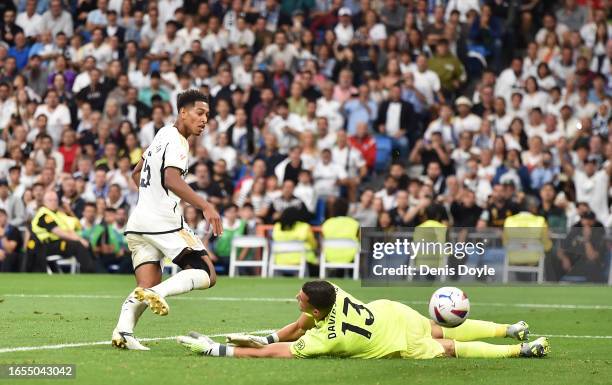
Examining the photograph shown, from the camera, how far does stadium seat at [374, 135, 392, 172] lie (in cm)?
2650

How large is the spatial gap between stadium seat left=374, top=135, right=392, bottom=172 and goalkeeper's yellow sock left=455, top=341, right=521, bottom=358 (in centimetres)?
1566

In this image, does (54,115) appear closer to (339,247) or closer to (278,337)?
(339,247)

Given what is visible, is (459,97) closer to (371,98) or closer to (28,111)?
(371,98)

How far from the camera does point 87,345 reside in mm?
11555

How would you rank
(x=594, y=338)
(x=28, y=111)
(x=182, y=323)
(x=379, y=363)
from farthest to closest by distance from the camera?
(x=28, y=111)
(x=182, y=323)
(x=594, y=338)
(x=379, y=363)

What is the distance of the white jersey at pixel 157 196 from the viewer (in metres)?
11.1

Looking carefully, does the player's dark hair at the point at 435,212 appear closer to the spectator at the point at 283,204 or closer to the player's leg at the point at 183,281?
the spectator at the point at 283,204

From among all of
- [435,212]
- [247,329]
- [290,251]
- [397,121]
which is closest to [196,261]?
[247,329]

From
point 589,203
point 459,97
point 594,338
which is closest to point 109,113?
point 459,97

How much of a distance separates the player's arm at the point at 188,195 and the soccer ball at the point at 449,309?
2046 mm

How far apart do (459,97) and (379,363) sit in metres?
17.9

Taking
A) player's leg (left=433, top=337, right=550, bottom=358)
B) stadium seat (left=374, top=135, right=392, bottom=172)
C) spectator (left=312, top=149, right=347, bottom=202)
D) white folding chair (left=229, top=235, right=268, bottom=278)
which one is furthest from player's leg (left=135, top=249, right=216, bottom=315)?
stadium seat (left=374, top=135, right=392, bottom=172)

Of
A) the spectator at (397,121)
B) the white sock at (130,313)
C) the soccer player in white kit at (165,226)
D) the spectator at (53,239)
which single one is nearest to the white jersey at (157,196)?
the soccer player in white kit at (165,226)

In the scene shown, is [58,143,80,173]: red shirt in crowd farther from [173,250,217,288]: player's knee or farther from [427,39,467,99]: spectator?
[173,250,217,288]: player's knee
